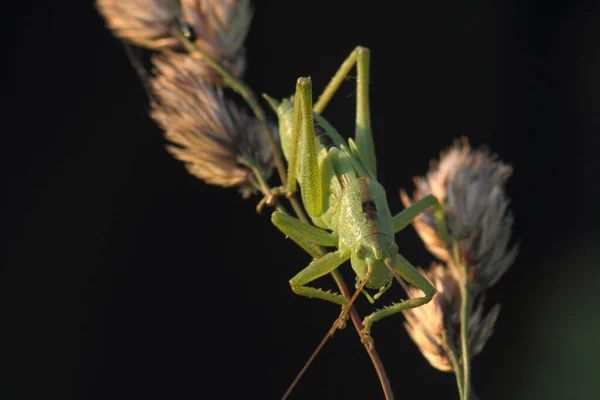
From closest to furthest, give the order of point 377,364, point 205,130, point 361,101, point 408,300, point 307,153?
point 377,364, point 408,300, point 205,130, point 307,153, point 361,101

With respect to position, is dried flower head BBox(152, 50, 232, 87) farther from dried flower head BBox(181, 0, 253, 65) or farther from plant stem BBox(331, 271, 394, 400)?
plant stem BBox(331, 271, 394, 400)

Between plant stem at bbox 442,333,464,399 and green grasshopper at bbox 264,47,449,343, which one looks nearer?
plant stem at bbox 442,333,464,399

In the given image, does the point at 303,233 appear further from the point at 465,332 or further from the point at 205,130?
the point at 465,332

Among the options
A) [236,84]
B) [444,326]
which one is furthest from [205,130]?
[444,326]

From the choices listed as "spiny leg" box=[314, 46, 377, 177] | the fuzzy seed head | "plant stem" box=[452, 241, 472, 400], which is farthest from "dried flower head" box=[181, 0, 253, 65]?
"plant stem" box=[452, 241, 472, 400]

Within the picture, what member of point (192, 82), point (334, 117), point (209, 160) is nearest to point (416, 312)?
point (209, 160)
